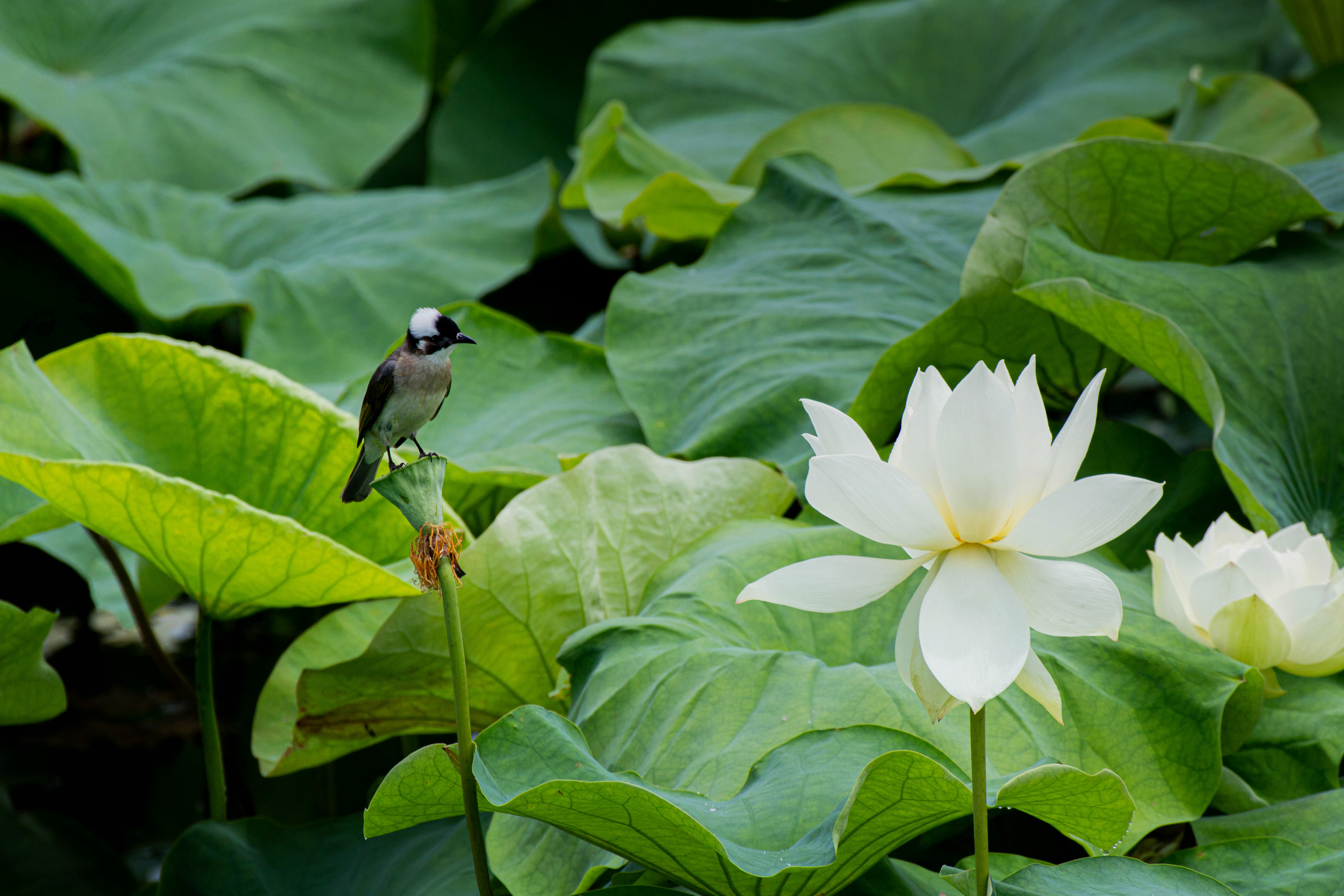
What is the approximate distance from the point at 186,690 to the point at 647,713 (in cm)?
59

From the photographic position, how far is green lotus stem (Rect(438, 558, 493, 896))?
17.0 inches

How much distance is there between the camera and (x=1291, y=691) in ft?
2.21

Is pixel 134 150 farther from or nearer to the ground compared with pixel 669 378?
nearer to the ground

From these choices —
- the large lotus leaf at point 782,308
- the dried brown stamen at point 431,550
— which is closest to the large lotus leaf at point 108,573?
the large lotus leaf at point 782,308

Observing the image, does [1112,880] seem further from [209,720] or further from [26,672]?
[26,672]

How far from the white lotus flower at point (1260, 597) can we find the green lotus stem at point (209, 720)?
67 cm

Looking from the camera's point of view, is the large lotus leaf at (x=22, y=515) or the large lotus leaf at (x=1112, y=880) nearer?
the large lotus leaf at (x=1112, y=880)

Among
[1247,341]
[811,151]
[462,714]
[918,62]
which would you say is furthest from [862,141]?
[462,714]

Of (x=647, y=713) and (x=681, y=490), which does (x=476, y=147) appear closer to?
(x=681, y=490)

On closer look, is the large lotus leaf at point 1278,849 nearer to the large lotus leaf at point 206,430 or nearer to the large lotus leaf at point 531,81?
the large lotus leaf at point 206,430

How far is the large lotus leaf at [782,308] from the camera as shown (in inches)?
37.0

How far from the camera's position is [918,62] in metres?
1.77

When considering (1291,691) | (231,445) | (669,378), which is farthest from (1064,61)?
(231,445)

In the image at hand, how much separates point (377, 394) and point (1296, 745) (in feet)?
1.98
